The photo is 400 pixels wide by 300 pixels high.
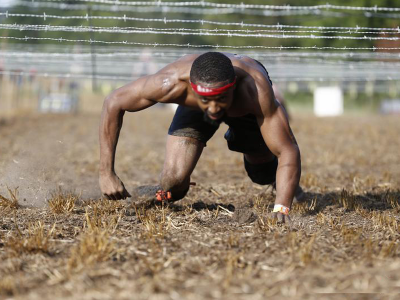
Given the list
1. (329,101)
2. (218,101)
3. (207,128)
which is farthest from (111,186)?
(329,101)

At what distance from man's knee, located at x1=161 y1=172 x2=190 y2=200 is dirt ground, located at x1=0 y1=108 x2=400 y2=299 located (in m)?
0.17

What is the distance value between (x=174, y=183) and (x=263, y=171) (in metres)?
0.98

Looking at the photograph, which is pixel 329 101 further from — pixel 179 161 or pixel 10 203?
pixel 10 203

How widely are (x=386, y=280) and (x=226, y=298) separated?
2.78ft

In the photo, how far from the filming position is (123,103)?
16.0ft

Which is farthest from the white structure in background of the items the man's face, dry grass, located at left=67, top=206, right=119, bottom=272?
dry grass, located at left=67, top=206, right=119, bottom=272

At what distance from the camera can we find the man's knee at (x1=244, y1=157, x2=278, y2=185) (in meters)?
6.02

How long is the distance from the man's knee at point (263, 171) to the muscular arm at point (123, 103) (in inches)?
58.3

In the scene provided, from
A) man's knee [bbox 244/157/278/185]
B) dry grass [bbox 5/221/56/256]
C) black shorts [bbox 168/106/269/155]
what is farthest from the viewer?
man's knee [bbox 244/157/278/185]

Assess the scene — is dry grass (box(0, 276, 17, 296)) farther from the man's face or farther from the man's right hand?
the man's face

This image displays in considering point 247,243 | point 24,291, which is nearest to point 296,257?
point 247,243

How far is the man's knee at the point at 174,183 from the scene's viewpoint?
5.48m

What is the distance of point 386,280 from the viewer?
Result: 11.0 feet

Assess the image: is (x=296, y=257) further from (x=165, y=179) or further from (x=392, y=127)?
(x=392, y=127)
